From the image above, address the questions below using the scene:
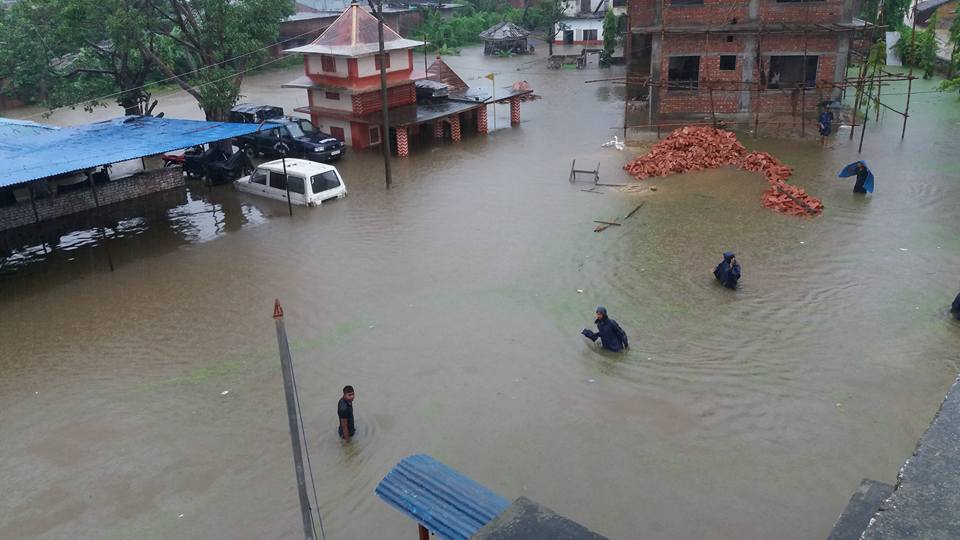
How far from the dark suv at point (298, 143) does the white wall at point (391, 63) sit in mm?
2782

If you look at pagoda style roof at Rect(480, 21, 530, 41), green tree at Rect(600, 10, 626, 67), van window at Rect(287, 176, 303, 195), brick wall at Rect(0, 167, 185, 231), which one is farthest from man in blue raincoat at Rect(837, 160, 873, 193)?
pagoda style roof at Rect(480, 21, 530, 41)

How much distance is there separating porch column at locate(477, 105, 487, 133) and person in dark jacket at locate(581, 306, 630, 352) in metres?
18.5

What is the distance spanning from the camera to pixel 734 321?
40.5ft

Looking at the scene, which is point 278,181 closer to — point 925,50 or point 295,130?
point 295,130

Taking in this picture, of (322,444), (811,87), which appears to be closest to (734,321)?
(322,444)

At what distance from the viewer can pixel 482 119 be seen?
2864 cm

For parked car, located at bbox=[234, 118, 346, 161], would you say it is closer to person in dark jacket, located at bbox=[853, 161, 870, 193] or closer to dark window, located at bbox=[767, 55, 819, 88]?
person in dark jacket, located at bbox=[853, 161, 870, 193]

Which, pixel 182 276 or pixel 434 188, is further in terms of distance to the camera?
pixel 434 188

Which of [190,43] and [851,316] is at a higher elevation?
[190,43]

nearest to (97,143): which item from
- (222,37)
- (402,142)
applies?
(222,37)

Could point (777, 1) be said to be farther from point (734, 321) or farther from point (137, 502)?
point (137, 502)

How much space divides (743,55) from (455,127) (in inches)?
453

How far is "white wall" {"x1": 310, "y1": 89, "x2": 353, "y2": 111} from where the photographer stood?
26.6 m

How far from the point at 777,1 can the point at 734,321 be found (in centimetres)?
1944
